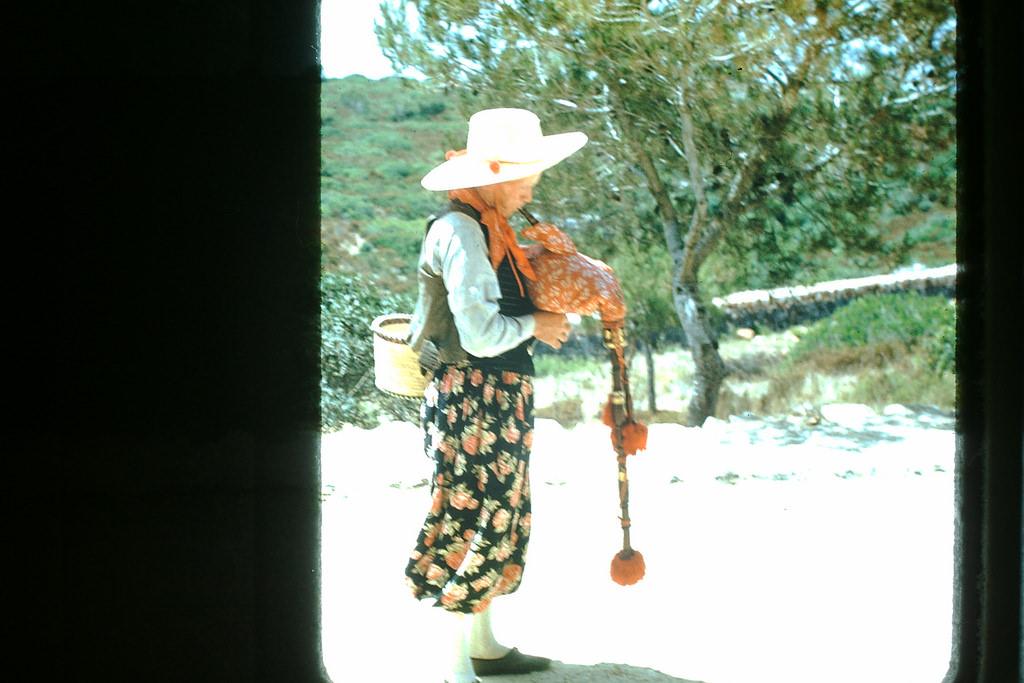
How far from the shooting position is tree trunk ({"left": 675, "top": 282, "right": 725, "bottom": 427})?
7.94 metres

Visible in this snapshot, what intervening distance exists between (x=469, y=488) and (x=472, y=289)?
1.83ft

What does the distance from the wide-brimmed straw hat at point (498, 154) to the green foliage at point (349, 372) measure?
4.45m

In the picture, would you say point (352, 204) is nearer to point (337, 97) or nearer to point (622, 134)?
point (337, 97)

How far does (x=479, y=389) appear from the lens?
257 centimetres

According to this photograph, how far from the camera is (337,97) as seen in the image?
9.02 metres

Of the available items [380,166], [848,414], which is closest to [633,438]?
[848,414]

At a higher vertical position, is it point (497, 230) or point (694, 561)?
point (497, 230)

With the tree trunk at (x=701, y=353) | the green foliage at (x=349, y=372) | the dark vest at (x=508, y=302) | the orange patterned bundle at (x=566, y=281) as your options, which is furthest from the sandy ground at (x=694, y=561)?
the tree trunk at (x=701, y=353)

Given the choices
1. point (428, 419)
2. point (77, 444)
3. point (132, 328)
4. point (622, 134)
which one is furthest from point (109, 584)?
point (622, 134)

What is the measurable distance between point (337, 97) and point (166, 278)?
7.11 m

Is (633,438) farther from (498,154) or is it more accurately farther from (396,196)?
(396,196)

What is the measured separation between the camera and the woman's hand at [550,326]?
257cm

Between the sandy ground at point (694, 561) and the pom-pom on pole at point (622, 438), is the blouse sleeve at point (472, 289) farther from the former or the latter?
the sandy ground at point (694, 561)

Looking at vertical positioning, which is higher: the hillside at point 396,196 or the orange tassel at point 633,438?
the hillside at point 396,196
